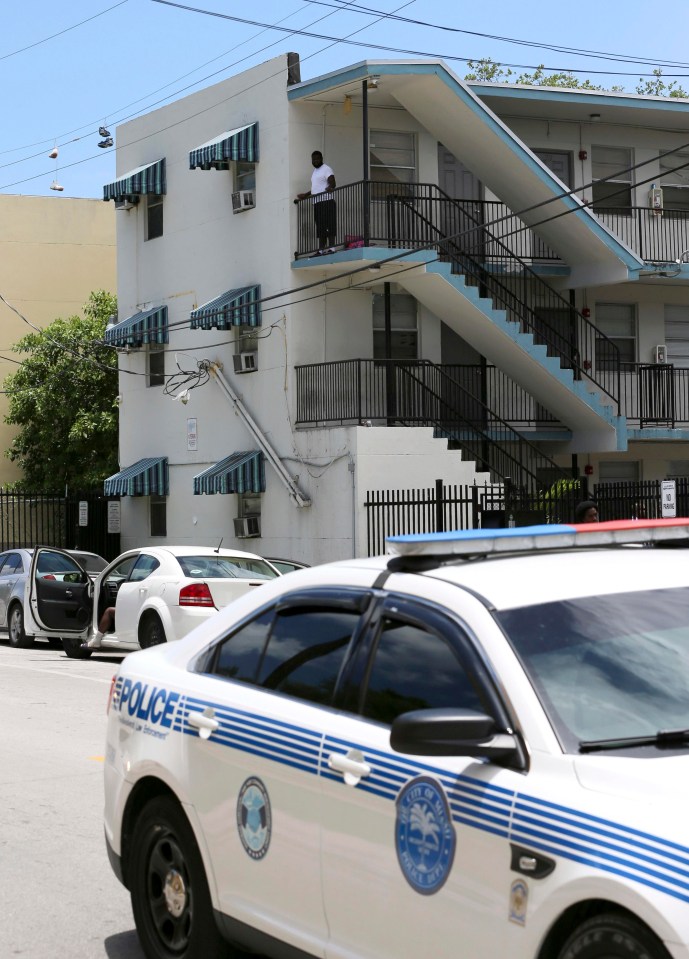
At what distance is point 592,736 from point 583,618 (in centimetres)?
46

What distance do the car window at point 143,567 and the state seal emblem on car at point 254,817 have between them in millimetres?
12662

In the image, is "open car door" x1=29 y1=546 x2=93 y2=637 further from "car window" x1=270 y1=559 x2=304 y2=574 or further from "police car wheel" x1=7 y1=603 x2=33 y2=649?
"car window" x1=270 y1=559 x2=304 y2=574

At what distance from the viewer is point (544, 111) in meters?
27.8

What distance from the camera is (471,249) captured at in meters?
26.5

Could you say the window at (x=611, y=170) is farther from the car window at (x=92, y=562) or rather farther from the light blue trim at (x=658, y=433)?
the car window at (x=92, y=562)

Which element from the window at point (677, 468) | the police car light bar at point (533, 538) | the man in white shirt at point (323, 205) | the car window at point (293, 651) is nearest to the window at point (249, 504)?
the man in white shirt at point (323, 205)

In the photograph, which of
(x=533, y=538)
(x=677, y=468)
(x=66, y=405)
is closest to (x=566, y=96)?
(x=677, y=468)

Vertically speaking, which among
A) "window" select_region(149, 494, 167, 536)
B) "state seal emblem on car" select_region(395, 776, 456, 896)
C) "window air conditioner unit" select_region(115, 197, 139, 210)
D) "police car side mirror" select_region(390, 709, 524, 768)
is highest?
"window air conditioner unit" select_region(115, 197, 139, 210)

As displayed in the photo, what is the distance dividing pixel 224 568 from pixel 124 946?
11.6 metres

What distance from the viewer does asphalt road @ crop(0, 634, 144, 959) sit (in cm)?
617

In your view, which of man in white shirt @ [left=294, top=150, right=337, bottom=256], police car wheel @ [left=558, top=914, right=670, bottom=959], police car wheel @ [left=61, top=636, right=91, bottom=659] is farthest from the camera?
man in white shirt @ [left=294, top=150, right=337, bottom=256]

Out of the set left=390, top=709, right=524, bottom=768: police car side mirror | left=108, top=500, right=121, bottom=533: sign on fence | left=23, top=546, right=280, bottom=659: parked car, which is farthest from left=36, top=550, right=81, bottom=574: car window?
left=390, top=709, right=524, bottom=768: police car side mirror

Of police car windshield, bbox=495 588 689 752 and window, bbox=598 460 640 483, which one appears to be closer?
police car windshield, bbox=495 588 689 752

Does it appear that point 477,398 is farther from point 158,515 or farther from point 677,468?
point 158,515
